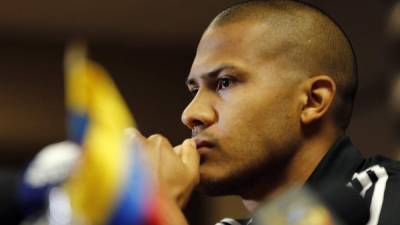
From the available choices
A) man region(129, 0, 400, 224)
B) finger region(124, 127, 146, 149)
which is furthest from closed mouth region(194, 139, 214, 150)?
finger region(124, 127, 146, 149)

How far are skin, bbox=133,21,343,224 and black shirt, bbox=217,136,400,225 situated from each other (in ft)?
0.26

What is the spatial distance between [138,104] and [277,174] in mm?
3534

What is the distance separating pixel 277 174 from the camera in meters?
1.54

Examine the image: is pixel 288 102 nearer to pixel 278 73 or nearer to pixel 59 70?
pixel 278 73

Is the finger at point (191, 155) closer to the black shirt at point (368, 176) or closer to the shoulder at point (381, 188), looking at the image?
the black shirt at point (368, 176)

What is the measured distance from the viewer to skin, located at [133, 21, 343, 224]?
1.49 m

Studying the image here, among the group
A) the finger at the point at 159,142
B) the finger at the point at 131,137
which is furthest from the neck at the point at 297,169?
the finger at the point at 131,137

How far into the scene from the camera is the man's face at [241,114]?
58.7 inches

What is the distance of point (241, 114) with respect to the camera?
151 centimetres

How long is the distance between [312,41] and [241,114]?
0.77 ft

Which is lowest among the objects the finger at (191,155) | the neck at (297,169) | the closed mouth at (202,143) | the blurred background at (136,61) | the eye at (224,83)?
the neck at (297,169)

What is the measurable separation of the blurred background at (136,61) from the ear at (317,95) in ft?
8.10

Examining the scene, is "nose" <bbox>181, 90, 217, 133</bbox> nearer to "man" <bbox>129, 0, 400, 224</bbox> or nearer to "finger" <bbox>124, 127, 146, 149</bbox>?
"man" <bbox>129, 0, 400, 224</bbox>

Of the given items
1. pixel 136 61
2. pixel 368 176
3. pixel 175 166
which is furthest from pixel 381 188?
pixel 136 61
